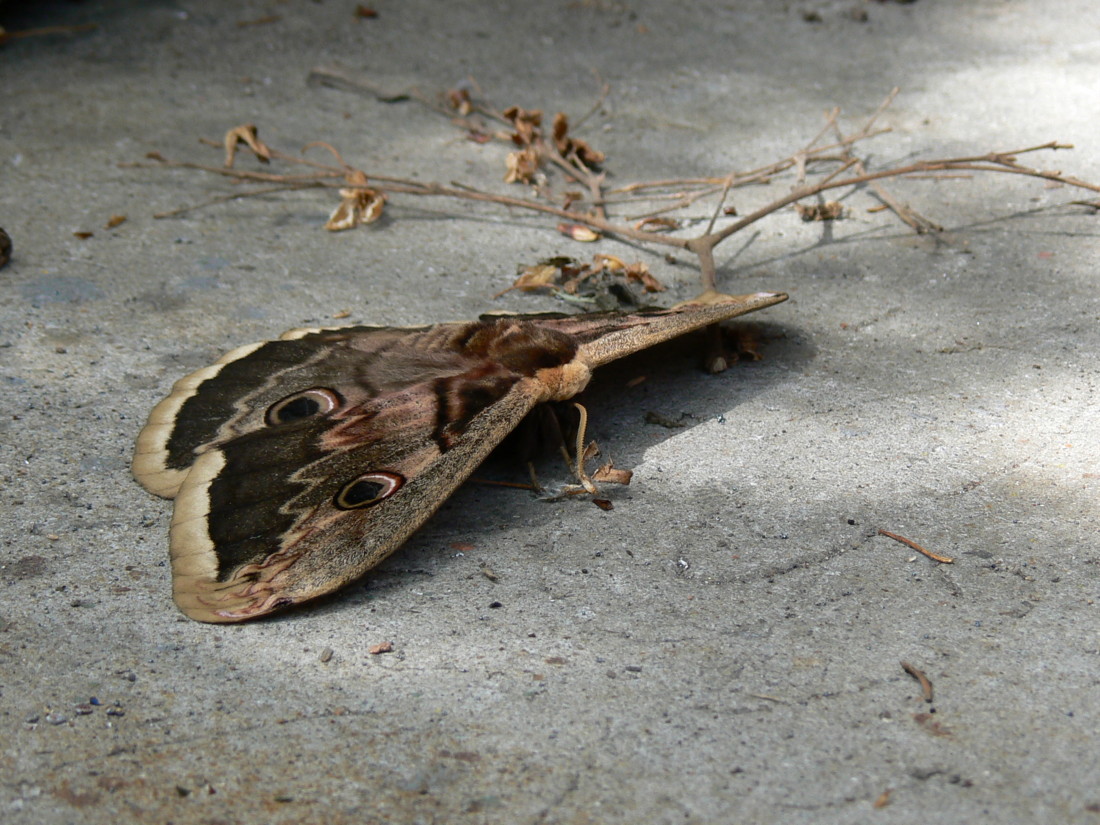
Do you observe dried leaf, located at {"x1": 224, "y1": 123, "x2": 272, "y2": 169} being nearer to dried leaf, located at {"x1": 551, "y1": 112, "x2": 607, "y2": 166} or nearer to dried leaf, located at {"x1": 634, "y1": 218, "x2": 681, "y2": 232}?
dried leaf, located at {"x1": 551, "y1": 112, "x2": 607, "y2": 166}

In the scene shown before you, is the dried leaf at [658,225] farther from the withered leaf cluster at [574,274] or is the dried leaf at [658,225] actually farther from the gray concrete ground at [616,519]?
the withered leaf cluster at [574,274]

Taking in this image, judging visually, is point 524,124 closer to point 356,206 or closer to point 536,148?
point 536,148

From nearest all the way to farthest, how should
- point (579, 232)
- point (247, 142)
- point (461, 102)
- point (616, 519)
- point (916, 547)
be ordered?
1. point (916, 547)
2. point (616, 519)
3. point (579, 232)
4. point (247, 142)
5. point (461, 102)

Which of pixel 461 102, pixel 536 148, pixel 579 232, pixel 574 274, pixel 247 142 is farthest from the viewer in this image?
pixel 461 102

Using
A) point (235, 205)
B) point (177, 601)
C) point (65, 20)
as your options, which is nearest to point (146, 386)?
point (177, 601)

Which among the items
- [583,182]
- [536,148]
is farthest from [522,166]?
[583,182]
